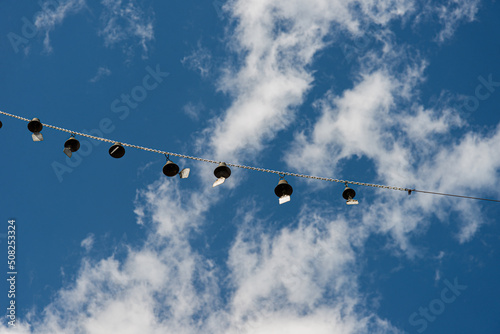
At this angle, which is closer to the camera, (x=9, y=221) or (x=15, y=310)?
(x=15, y=310)

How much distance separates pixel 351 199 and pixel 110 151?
267 inches

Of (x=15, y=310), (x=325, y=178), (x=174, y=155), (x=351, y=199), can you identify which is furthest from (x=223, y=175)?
(x=15, y=310)

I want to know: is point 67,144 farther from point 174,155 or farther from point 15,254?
point 15,254

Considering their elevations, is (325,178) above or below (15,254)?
below

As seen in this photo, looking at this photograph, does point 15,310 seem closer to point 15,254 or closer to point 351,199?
point 15,254

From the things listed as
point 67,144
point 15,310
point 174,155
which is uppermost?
point 67,144

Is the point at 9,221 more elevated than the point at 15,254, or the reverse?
the point at 9,221

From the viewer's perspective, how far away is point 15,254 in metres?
17.7

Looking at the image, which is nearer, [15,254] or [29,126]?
[29,126]

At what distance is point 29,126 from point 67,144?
113cm

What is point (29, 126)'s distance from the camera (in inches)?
496

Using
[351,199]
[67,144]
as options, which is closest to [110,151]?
→ [67,144]

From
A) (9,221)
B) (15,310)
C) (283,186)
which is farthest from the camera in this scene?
(9,221)

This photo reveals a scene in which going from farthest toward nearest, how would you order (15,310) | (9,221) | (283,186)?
1. (9,221)
2. (15,310)
3. (283,186)
